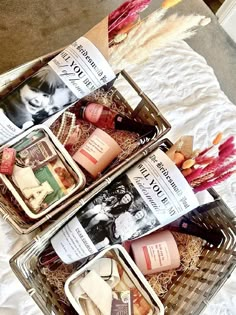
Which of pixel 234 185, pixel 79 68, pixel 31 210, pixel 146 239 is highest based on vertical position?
pixel 79 68

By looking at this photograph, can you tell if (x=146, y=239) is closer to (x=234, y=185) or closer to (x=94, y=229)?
(x=94, y=229)

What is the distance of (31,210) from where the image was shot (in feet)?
2.38

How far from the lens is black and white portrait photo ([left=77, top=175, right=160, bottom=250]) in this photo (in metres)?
0.72

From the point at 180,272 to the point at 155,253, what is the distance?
0.06 meters

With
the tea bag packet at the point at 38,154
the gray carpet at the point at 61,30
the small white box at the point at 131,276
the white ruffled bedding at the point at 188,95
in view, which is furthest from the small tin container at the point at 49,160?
the gray carpet at the point at 61,30

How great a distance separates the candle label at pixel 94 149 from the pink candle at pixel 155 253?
162 mm

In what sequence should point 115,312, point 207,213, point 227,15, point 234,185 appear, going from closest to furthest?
point 115,312
point 207,213
point 234,185
point 227,15

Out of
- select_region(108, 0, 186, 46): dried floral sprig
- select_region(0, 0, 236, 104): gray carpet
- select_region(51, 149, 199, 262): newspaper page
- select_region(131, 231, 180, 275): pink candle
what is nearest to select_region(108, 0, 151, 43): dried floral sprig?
select_region(108, 0, 186, 46): dried floral sprig

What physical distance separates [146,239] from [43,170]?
0.71 feet

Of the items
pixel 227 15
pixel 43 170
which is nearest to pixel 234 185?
pixel 43 170

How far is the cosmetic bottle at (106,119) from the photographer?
2.78 feet

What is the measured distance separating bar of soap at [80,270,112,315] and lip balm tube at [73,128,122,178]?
0.18 m

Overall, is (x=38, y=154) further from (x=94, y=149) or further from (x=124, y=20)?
(x=124, y=20)

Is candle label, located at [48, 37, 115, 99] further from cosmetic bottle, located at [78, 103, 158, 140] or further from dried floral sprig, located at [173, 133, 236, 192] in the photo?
dried floral sprig, located at [173, 133, 236, 192]
